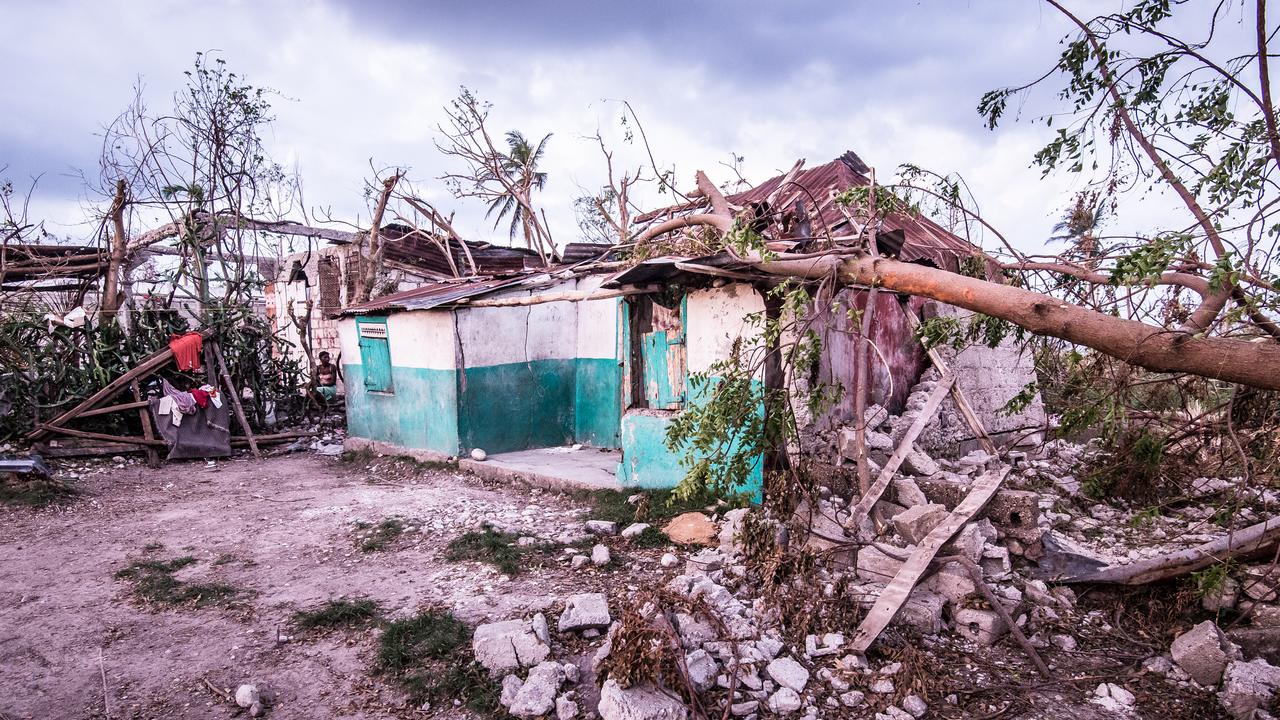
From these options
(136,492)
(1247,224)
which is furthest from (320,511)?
(1247,224)

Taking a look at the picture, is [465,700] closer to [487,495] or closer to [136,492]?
[487,495]

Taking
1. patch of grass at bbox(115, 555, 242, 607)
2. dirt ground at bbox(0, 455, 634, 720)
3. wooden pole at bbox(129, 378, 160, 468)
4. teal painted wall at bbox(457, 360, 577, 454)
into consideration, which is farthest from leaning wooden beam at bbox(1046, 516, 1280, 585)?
wooden pole at bbox(129, 378, 160, 468)

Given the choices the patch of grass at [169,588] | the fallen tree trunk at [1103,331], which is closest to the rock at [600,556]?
the patch of grass at [169,588]

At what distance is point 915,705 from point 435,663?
2446mm

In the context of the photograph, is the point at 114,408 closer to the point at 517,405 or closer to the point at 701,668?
the point at 517,405

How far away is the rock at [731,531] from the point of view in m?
4.88

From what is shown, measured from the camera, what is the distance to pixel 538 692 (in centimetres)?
325

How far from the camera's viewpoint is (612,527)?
584 cm

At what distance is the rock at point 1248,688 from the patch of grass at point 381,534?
218 inches

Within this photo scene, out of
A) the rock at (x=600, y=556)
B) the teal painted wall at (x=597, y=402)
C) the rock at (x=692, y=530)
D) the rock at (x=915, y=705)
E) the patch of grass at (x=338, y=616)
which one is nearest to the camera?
the rock at (x=915, y=705)

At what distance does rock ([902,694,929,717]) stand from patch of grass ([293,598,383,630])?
3.07m

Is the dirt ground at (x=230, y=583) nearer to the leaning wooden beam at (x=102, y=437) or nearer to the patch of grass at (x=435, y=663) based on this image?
the patch of grass at (x=435, y=663)

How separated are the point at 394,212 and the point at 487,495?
7595mm

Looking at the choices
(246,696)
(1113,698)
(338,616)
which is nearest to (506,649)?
(246,696)
